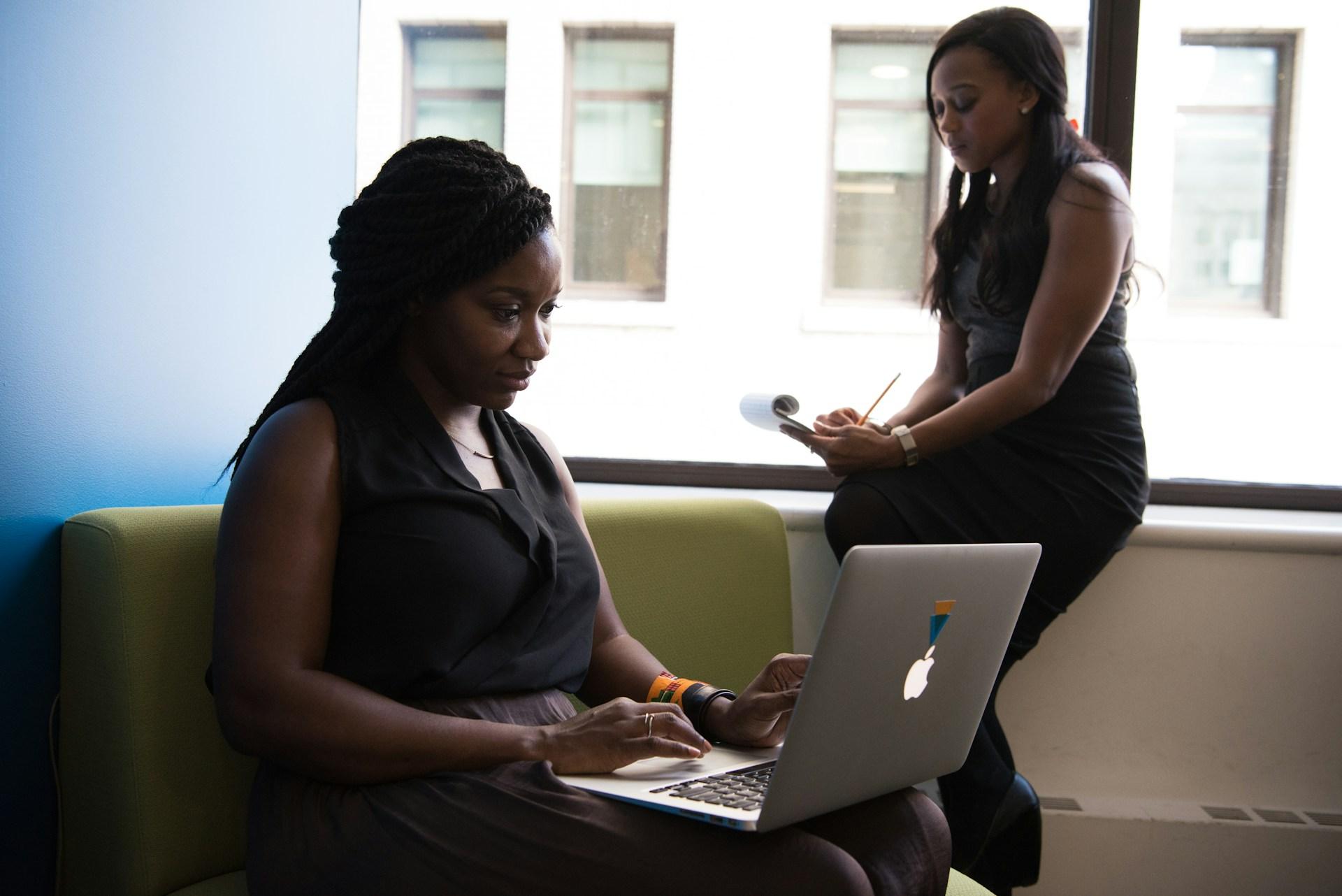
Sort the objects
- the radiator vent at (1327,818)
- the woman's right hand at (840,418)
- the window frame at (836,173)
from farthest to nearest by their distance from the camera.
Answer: the window frame at (836,173), the radiator vent at (1327,818), the woman's right hand at (840,418)

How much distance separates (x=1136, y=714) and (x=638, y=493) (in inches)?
46.3

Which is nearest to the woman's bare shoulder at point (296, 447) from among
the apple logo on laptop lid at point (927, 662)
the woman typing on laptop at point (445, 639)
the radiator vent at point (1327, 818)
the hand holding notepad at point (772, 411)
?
the woman typing on laptop at point (445, 639)

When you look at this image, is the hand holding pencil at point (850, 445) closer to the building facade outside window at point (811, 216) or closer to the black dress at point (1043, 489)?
the black dress at point (1043, 489)

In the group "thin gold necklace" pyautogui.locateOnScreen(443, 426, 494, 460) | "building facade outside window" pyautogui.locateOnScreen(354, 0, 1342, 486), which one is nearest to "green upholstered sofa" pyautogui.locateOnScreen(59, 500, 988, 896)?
"thin gold necklace" pyautogui.locateOnScreen(443, 426, 494, 460)

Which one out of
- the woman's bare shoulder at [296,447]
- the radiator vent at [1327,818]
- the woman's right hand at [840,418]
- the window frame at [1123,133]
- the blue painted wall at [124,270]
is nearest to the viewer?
the woman's bare shoulder at [296,447]

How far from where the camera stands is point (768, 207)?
123 inches

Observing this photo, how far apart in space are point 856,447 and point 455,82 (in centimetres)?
170

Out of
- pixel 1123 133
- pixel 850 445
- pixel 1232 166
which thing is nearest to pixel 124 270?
pixel 850 445

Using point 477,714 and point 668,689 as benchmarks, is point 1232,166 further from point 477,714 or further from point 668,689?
point 477,714

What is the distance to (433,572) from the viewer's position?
1274mm

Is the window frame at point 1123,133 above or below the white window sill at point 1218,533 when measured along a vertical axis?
above

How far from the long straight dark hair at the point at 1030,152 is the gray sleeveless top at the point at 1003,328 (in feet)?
0.12

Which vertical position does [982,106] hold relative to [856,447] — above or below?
above

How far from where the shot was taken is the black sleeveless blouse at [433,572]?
126 centimetres
